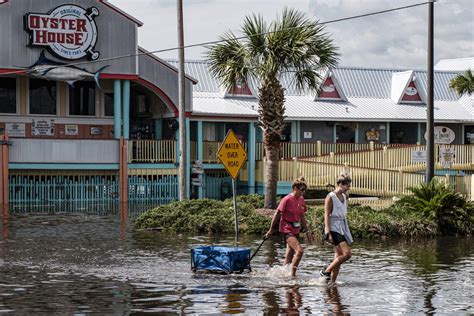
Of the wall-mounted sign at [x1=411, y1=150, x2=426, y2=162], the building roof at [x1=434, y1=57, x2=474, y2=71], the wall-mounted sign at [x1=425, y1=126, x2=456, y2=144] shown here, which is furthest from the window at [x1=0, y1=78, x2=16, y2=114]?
the building roof at [x1=434, y1=57, x2=474, y2=71]

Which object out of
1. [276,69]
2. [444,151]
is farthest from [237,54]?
[444,151]

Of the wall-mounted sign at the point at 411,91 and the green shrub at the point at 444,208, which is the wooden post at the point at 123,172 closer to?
the green shrub at the point at 444,208

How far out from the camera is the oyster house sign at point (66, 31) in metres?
36.6

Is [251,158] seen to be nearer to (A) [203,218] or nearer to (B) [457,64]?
(A) [203,218]

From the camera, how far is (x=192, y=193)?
39.4m

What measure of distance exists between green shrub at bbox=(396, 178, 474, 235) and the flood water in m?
0.97

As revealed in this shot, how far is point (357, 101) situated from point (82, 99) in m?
16.3

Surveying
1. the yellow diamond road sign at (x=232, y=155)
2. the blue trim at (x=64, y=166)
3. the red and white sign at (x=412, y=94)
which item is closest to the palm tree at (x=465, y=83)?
the red and white sign at (x=412, y=94)

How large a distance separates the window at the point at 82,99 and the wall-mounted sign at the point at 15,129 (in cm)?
239

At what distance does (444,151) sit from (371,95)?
68.9ft

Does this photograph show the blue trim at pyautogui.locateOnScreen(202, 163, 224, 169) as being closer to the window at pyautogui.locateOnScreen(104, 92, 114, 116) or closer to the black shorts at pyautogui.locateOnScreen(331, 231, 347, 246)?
the window at pyautogui.locateOnScreen(104, 92, 114, 116)

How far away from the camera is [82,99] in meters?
41.2

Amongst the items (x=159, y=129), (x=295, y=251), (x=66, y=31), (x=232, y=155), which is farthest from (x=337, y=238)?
(x=159, y=129)

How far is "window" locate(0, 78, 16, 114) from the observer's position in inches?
1542
